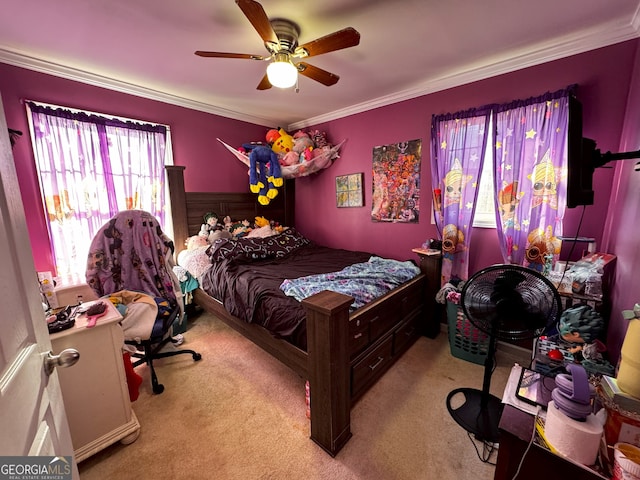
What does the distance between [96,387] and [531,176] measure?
11.0 ft

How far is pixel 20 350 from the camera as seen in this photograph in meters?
0.64

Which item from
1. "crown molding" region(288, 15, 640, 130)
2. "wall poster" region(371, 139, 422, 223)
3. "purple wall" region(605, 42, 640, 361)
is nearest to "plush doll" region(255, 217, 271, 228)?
"wall poster" region(371, 139, 422, 223)

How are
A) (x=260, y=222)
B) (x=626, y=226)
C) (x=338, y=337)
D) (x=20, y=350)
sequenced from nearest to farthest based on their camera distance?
(x=20, y=350)
(x=338, y=337)
(x=626, y=226)
(x=260, y=222)

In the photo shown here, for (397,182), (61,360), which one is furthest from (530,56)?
(61,360)

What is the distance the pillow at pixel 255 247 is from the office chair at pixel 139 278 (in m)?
0.56

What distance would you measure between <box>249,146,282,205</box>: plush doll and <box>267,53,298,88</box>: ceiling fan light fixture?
158cm

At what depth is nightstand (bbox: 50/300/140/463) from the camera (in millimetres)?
1369

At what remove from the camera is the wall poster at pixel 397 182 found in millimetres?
2920

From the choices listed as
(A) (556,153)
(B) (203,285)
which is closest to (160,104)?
(B) (203,285)

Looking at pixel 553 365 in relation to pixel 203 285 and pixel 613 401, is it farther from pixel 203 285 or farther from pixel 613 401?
pixel 203 285

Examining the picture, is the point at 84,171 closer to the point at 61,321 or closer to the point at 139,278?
the point at 139,278

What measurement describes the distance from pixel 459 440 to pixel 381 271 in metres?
1.28

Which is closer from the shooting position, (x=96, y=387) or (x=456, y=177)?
(x=96, y=387)

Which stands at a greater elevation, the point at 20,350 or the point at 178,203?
the point at 178,203
